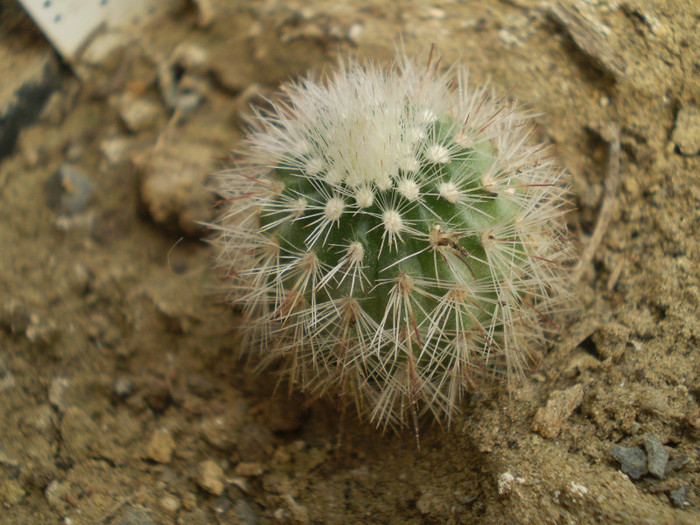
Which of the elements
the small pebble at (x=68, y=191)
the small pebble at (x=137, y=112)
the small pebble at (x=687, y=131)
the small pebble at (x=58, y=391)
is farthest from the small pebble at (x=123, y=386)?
the small pebble at (x=687, y=131)

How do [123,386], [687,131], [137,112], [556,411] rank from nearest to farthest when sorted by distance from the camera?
[556,411] → [687,131] → [123,386] → [137,112]

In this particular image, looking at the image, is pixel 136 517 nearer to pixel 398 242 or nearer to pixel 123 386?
pixel 123 386

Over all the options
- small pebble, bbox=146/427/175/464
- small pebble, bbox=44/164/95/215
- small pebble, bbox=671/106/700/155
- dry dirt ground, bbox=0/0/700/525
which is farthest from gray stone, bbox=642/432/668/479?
small pebble, bbox=44/164/95/215

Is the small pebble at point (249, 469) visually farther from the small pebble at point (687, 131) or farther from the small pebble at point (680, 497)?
the small pebble at point (687, 131)

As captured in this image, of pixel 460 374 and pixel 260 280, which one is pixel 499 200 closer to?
pixel 460 374

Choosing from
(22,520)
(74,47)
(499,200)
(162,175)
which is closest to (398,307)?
(499,200)

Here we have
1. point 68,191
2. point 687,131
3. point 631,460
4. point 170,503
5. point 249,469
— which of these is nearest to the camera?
point 631,460

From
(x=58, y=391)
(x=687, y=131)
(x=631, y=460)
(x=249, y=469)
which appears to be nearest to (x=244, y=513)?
(x=249, y=469)
